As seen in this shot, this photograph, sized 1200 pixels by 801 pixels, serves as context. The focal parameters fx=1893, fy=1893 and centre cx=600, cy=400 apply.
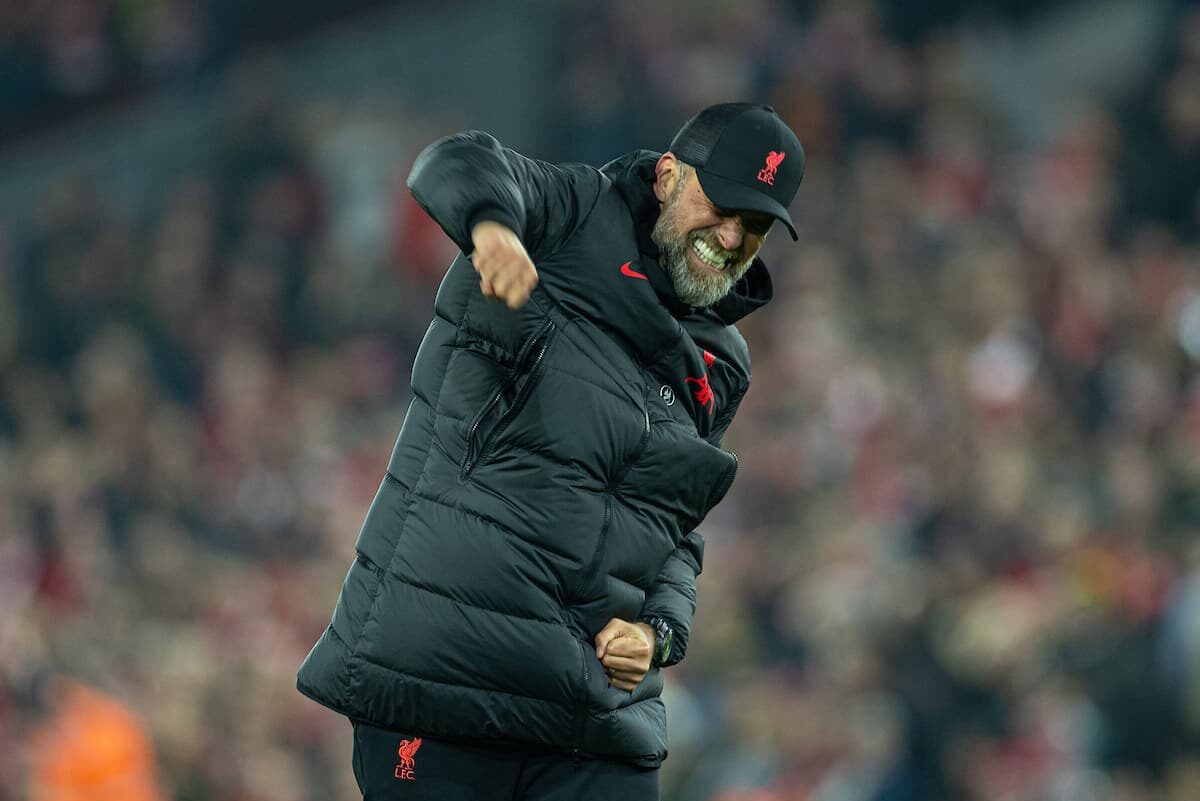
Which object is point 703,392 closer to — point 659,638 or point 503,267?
point 659,638

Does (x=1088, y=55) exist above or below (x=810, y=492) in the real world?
above

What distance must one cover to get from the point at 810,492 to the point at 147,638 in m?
3.24

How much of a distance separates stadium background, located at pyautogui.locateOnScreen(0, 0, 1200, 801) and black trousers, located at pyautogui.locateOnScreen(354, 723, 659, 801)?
11.3 feet

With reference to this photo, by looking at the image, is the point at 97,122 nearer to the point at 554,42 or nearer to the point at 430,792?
the point at 554,42

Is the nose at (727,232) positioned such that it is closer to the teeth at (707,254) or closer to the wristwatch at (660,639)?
the teeth at (707,254)

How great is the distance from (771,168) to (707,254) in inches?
6.2

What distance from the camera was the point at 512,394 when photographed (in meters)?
2.72

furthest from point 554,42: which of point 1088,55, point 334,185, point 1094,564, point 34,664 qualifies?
point 1094,564

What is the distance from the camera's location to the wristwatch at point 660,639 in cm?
284

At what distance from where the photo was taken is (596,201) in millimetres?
2812

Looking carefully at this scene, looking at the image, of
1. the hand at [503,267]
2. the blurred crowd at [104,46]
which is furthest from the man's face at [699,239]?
the blurred crowd at [104,46]

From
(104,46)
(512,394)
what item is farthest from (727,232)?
(104,46)

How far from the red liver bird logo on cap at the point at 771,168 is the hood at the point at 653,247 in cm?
18

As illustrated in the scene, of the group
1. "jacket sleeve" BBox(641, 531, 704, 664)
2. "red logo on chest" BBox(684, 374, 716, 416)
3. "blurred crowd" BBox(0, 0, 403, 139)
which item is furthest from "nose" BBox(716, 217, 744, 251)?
"blurred crowd" BBox(0, 0, 403, 139)
